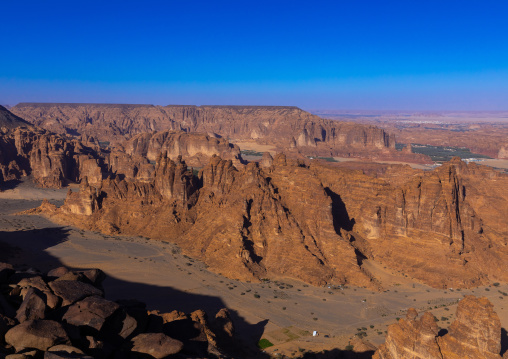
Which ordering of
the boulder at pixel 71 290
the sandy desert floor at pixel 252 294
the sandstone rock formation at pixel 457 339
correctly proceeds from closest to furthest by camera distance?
1. the boulder at pixel 71 290
2. the sandstone rock formation at pixel 457 339
3. the sandy desert floor at pixel 252 294

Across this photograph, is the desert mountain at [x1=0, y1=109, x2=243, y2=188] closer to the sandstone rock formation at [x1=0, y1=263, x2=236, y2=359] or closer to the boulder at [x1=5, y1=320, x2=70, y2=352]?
the sandstone rock formation at [x1=0, y1=263, x2=236, y2=359]

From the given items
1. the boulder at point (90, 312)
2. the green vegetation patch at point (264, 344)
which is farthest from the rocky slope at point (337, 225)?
the boulder at point (90, 312)

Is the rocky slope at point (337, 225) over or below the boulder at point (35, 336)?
below

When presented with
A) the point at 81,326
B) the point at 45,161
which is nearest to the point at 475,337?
the point at 81,326

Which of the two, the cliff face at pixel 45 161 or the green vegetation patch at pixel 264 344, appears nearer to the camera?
the green vegetation patch at pixel 264 344

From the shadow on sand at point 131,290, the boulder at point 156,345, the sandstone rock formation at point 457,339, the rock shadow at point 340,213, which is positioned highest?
the boulder at point 156,345

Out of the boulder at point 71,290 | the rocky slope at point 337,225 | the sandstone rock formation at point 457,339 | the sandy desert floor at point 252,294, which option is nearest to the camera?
the boulder at point 71,290

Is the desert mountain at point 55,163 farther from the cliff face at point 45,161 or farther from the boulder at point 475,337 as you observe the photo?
the boulder at point 475,337

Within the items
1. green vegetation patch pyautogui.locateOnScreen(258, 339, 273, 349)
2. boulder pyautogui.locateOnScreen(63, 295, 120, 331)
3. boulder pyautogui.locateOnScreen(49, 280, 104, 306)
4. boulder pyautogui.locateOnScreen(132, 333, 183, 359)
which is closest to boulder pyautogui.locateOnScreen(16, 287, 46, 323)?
boulder pyautogui.locateOnScreen(63, 295, 120, 331)
